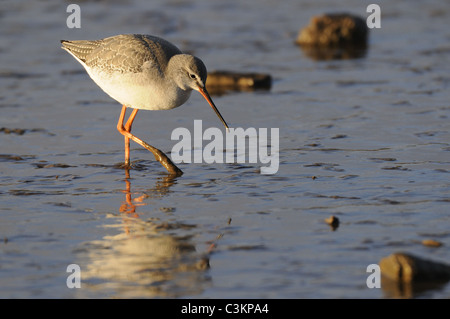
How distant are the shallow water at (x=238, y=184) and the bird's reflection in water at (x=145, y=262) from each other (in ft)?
0.06

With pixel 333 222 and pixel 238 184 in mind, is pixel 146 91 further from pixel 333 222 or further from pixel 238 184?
pixel 333 222

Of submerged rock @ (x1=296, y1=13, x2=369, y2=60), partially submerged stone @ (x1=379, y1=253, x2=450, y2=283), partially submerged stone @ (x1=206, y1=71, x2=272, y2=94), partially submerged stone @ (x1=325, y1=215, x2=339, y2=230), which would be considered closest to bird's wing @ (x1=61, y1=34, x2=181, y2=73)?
partially submerged stone @ (x1=325, y1=215, x2=339, y2=230)

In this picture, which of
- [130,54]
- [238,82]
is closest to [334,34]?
[238,82]

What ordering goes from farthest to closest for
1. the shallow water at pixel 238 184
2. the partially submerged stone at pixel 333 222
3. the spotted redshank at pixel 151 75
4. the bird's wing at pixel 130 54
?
1. the bird's wing at pixel 130 54
2. the spotted redshank at pixel 151 75
3. the partially submerged stone at pixel 333 222
4. the shallow water at pixel 238 184

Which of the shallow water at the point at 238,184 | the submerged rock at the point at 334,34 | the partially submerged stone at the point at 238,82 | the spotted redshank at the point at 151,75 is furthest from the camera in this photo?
the submerged rock at the point at 334,34

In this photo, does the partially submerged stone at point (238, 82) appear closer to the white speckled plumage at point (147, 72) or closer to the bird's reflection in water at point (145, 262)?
the white speckled plumage at point (147, 72)

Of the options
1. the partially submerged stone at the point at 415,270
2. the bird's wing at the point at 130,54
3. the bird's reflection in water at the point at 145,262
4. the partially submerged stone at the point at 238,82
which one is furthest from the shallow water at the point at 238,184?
the bird's wing at the point at 130,54

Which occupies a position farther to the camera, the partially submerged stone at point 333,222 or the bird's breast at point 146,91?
the bird's breast at point 146,91

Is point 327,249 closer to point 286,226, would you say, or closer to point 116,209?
point 286,226

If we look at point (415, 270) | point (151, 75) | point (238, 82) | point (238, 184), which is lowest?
point (415, 270)

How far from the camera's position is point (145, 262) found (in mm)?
6387

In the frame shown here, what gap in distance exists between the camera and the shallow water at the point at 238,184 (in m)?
6.15

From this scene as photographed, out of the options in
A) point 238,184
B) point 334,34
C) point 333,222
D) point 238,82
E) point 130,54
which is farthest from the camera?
point 334,34

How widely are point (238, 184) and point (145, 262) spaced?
2228 millimetres
